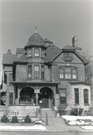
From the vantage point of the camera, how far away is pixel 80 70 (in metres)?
30.9

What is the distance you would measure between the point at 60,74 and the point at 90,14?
14177 mm

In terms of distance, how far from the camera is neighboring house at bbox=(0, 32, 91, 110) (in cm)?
A: 2870

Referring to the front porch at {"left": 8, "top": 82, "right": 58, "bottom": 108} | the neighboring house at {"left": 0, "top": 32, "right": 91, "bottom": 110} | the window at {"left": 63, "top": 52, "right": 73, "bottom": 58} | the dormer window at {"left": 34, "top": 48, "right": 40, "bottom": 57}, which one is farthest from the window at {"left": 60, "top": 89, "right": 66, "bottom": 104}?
the dormer window at {"left": 34, "top": 48, "right": 40, "bottom": 57}

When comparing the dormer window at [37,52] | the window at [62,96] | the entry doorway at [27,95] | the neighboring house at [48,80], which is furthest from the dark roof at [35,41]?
the window at [62,96]

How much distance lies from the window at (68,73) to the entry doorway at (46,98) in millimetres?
2771

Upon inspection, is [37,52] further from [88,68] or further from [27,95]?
[88,68]

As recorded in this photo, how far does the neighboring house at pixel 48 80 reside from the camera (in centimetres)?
2870

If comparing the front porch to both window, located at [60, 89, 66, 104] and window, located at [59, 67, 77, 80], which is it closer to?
window, located at [60, 89, 66, 104]

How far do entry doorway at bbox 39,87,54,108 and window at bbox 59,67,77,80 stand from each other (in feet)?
9.09

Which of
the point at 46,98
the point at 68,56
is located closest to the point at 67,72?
the point at 68,56

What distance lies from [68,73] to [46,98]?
189 inches

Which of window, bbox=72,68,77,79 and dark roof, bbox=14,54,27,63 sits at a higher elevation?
dark roof, bbox=14,54,27,63

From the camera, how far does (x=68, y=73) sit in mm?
30500

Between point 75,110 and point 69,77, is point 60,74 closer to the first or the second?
point 69,77
